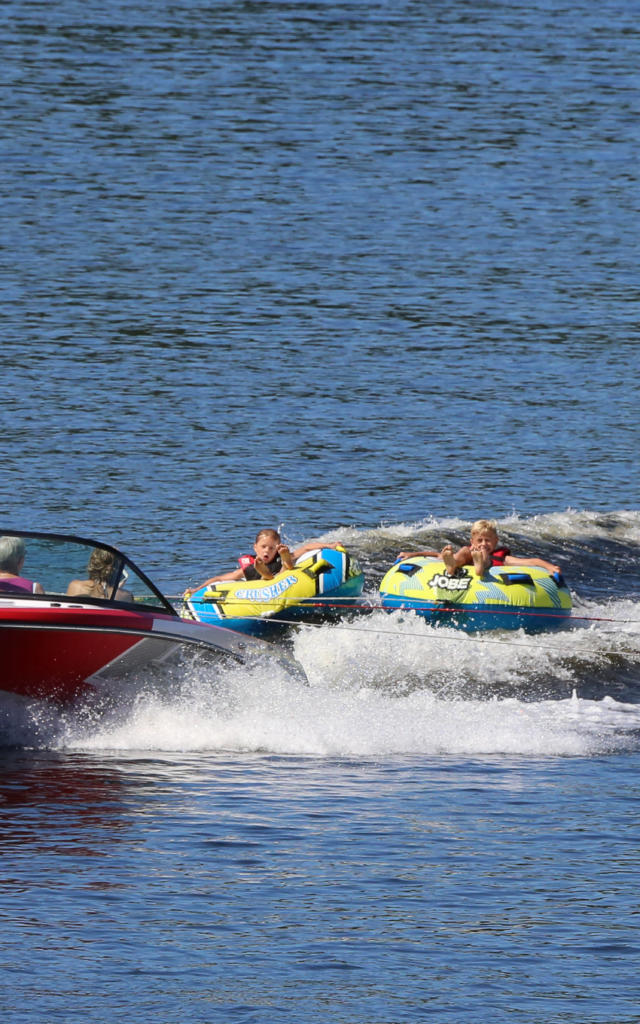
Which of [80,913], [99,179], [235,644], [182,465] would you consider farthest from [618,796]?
[99,179]

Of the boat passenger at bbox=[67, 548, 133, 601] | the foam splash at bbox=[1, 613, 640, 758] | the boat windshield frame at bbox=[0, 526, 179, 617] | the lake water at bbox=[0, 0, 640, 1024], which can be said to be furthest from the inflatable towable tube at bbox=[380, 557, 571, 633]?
the boat passenger at bbox=[67, 548, 133, 601]

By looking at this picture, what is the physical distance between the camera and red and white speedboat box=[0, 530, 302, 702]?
Answer: 14.8m

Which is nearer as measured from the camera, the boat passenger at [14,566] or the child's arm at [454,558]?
the boat passenger at [14,566]

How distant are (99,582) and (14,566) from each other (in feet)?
2.31

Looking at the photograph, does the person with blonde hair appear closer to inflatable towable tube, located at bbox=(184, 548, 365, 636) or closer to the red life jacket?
the red life jacket

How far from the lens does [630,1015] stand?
1035cm

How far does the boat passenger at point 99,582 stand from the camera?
1532cm

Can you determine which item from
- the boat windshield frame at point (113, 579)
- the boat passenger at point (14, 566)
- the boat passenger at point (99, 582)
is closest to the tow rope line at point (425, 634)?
the boat windshield frame at point (113, 579)

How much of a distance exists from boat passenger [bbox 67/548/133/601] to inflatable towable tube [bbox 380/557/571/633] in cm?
528

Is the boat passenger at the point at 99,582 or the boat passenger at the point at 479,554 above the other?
the boat passenger at the point at 99,582

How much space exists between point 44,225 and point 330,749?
30.0m

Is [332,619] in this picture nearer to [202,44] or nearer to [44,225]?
[44,225]

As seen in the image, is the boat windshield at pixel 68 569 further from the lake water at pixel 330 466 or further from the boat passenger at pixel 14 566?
the lake water at pixel 330 466

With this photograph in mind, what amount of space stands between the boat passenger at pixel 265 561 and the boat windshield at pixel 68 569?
4511mm
